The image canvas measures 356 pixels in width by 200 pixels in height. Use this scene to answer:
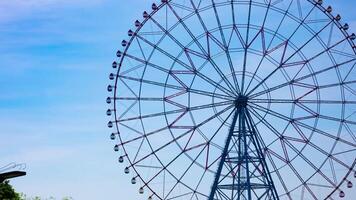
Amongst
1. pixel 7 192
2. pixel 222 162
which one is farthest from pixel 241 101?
pixel 7 192

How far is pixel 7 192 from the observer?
172 feet

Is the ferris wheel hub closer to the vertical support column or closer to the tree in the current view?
the vertical support column

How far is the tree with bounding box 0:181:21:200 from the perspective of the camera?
51.9 metres

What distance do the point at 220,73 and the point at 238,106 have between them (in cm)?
236

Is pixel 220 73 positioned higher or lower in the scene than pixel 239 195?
higher

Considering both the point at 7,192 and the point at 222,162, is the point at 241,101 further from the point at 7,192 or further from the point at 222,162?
Answer: the point at 7,192

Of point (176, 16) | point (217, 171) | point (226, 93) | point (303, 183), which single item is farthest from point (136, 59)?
point (303, 183)

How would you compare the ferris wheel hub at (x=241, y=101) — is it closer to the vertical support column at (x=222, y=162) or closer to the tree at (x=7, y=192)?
the vertical support column at (x=222, y=162)

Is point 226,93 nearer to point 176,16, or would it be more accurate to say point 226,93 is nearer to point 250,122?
point 250,122

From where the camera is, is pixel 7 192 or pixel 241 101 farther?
pixel 7 192

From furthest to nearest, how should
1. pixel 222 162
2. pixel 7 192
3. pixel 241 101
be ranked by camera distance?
pixel 7 192 → pixel 241 101 → pixel 222 162

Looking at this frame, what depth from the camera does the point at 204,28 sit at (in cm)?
3522

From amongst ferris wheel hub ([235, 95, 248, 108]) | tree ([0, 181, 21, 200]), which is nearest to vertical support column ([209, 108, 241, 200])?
ferris wheel hub ([235, 95, 248, 108])

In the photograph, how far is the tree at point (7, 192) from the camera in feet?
170
